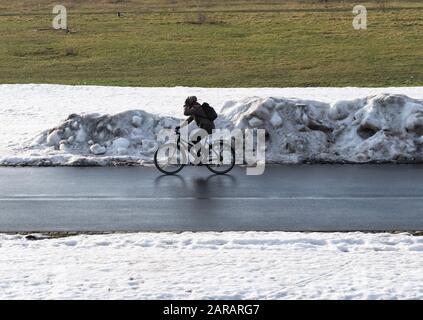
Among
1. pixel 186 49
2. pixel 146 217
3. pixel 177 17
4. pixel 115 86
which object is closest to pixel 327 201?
pixel 146 217

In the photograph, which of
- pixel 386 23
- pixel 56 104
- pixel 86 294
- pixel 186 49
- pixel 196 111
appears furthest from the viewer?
pixel 386 23

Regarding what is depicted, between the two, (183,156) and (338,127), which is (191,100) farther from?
(338,127)

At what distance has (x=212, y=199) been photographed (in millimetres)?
14906

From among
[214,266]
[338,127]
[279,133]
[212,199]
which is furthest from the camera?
[338,127]

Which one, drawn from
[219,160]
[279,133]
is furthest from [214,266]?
[279,133]

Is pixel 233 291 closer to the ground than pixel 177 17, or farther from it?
A: closer to the ground

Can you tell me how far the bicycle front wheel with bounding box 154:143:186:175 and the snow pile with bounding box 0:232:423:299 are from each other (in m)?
4.42

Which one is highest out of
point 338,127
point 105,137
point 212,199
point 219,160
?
point 338,127

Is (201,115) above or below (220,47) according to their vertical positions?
below

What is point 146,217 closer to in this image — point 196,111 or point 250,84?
point 196,111

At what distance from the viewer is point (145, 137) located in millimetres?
19031

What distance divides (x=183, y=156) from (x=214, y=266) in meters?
6.19

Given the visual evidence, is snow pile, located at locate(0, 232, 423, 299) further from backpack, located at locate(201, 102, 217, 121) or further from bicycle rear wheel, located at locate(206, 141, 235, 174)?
backpack, located at locate(201, 102, 217, 121)

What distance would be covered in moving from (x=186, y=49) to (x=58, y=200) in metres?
22.9
